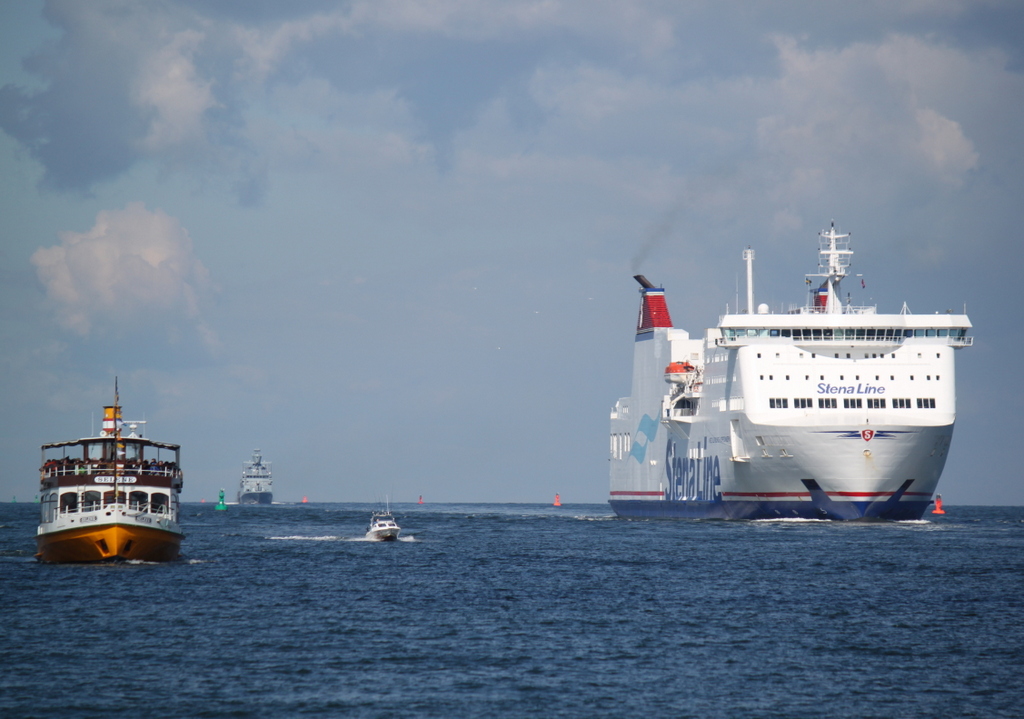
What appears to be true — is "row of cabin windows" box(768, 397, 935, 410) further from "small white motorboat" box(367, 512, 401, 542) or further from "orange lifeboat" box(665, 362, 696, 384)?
"small white motorboat" box(367, 512, 401, 542)

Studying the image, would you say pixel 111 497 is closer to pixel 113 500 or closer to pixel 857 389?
pixel 113 500

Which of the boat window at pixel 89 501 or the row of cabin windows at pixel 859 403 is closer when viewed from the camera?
the boat window at pixel 89 501

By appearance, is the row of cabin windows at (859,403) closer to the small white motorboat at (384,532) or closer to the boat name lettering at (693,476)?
the boat name lettering at (693,476)

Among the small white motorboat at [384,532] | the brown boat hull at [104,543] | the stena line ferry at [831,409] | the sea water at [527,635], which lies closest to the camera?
the sea water at [527,635]

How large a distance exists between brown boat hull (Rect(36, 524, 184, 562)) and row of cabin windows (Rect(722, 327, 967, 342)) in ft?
138

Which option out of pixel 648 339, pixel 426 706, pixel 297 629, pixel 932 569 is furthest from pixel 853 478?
pixel 426 706

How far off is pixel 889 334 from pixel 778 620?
44087 mm

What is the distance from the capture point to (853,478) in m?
76.2

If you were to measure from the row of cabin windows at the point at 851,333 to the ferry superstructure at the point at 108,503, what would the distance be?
40896mm

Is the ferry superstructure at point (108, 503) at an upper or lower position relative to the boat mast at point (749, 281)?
lower

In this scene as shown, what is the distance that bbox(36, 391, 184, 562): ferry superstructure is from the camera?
5197 centimetres

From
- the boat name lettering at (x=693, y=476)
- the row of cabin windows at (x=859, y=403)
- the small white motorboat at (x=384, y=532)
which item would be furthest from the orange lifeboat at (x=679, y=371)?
the small white motorboat at (x=384, y=532)

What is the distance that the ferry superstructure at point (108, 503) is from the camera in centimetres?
5197

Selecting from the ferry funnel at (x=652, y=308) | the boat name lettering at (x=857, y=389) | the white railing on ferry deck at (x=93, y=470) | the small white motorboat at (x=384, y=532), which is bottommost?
the small white motorboat at (x=384, y=532)
